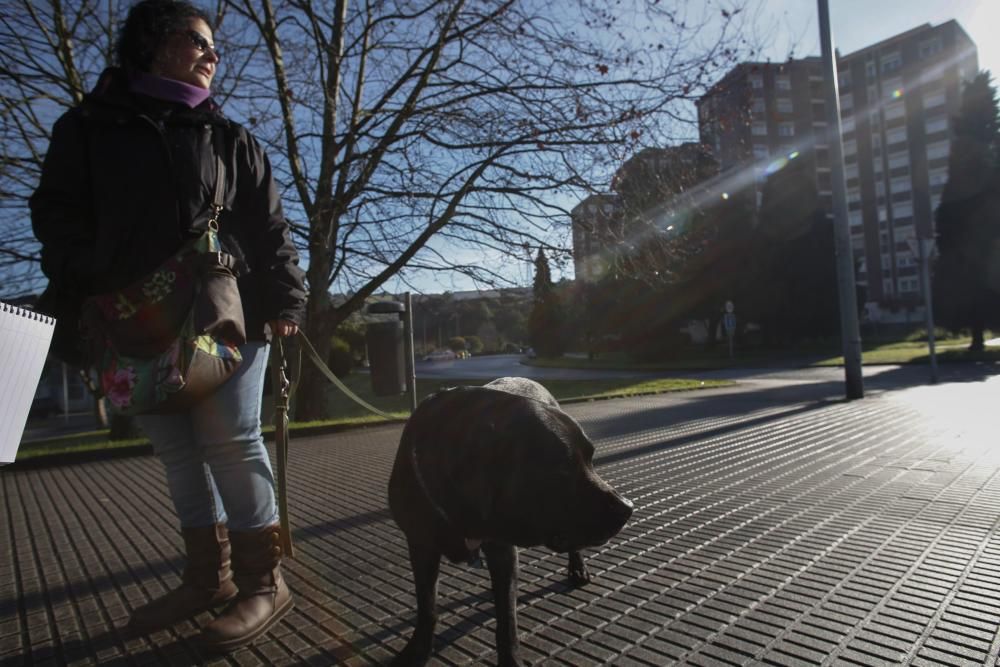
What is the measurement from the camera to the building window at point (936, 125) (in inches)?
2712

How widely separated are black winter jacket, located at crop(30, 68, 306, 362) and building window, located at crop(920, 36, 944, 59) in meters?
89.2

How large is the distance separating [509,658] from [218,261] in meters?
1.73

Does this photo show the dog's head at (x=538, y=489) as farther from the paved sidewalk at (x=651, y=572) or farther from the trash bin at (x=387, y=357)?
the trash bin at (x=387, y=357)

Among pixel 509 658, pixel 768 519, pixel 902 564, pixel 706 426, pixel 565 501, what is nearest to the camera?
pixel 565 501

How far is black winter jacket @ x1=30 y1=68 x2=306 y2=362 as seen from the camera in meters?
2.19

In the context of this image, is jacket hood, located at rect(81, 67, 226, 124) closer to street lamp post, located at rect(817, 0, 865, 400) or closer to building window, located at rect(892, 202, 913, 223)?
street lamp post, located at rect(817, 0, 865, 400)

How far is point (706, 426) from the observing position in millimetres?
8109

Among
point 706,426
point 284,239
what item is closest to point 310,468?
point 284,239

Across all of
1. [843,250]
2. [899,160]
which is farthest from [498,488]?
[899,160]

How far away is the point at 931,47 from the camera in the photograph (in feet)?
229

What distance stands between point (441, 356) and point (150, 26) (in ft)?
230

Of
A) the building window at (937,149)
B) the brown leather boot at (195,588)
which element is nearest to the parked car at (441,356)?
the building window at (937,149)

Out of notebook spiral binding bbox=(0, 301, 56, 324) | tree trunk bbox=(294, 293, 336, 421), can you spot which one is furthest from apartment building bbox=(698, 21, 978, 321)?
notebook spiral binding bbox=(0, 301, 56, 324)

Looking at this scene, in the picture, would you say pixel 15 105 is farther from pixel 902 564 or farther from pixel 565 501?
pixel 902 564
